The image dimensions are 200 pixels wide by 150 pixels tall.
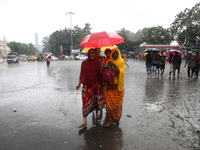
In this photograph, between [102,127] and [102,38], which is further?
[102,127]

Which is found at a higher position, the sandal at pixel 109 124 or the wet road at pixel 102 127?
the sandal at pixel 109 124

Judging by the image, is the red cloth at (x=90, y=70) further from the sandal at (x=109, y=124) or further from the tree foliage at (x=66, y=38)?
the tree foliage at (x=66, y=38)

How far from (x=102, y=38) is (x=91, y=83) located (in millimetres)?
923

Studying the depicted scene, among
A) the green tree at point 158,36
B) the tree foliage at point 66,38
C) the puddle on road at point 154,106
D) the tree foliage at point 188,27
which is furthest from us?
the tree foliage at point 66,38

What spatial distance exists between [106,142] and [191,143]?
142 centimetres

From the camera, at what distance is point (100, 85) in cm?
356

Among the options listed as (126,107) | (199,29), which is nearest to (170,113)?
(126,107)

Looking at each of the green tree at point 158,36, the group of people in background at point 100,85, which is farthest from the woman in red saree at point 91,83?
the green tree at point 158,36

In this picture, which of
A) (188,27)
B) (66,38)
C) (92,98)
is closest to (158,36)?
(188,27)

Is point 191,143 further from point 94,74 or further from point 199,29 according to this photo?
point 199,29

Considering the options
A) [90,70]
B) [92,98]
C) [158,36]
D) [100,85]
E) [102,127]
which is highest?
[158,36]

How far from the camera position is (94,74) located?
3.40m

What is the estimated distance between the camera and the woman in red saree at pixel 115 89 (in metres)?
3.38

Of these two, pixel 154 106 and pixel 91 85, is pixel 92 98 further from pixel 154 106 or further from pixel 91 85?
pixel 154 106
